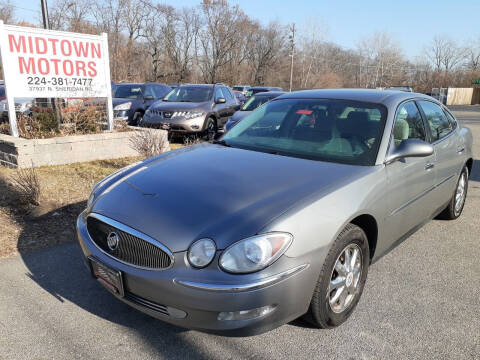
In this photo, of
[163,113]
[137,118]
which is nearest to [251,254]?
[163,113]

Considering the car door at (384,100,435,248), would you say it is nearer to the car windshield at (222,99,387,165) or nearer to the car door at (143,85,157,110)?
the car windshield at (222,99,387,165)

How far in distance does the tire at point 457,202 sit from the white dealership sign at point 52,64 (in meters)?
6.93

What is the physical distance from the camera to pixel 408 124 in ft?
11.9

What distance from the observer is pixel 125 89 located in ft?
42.0

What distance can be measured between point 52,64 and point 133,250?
6.50 m

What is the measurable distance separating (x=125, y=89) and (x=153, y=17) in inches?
1727

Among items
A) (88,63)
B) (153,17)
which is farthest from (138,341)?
(153,17)

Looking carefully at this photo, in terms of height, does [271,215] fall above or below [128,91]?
below

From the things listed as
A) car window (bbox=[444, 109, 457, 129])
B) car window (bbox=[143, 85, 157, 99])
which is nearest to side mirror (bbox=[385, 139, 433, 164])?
car window (bbox=[444, 109, 457, 129])

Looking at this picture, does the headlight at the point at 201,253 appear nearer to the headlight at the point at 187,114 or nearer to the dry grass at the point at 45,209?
the dry grass at the point at 45,209

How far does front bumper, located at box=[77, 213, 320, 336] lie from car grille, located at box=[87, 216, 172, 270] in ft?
0.15

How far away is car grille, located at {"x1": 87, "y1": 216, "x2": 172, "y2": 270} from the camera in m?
2.23

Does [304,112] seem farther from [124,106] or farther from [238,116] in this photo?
[124,106]

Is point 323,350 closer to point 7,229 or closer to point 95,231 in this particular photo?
point 95,231
